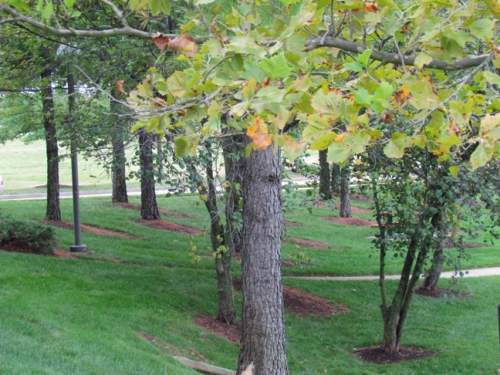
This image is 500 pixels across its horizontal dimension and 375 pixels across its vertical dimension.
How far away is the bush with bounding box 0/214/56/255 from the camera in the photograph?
16.2 meters

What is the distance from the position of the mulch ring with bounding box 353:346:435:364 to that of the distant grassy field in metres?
26.9

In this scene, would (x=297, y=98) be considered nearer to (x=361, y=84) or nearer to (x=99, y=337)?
(x=361, y=84)

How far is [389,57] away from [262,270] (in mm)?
4871

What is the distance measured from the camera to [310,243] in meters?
24.5

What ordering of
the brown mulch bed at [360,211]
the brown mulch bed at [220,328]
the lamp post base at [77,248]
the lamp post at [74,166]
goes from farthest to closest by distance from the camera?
the brown mulch bed at [360,211] < the lamp post base at [77,248] < the lamp post at [74,166] < the brown mulch bed at [220,328]

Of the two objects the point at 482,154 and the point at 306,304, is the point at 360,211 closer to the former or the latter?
the point at 306,304

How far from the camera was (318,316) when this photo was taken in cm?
1547

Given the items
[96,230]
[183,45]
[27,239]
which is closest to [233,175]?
[27,239]

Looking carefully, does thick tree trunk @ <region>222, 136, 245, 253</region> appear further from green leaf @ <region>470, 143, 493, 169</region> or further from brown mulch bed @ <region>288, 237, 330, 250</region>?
brown mulch bed @ <region>288, 237, 330, 250</region>

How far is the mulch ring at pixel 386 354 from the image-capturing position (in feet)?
44.3

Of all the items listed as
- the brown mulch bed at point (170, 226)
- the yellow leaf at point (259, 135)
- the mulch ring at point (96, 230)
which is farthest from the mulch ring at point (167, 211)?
the yellow leaf at point (259, 135)

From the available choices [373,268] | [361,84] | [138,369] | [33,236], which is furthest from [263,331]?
[373,268]

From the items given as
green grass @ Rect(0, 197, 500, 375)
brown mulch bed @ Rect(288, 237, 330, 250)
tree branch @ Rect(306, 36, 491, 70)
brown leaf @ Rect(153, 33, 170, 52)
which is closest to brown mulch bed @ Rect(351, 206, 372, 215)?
brown mulch bed @ Rect(288, 237, 330, 250)

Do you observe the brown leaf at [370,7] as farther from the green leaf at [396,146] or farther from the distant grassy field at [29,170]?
the distant grassy field at [29,170]
